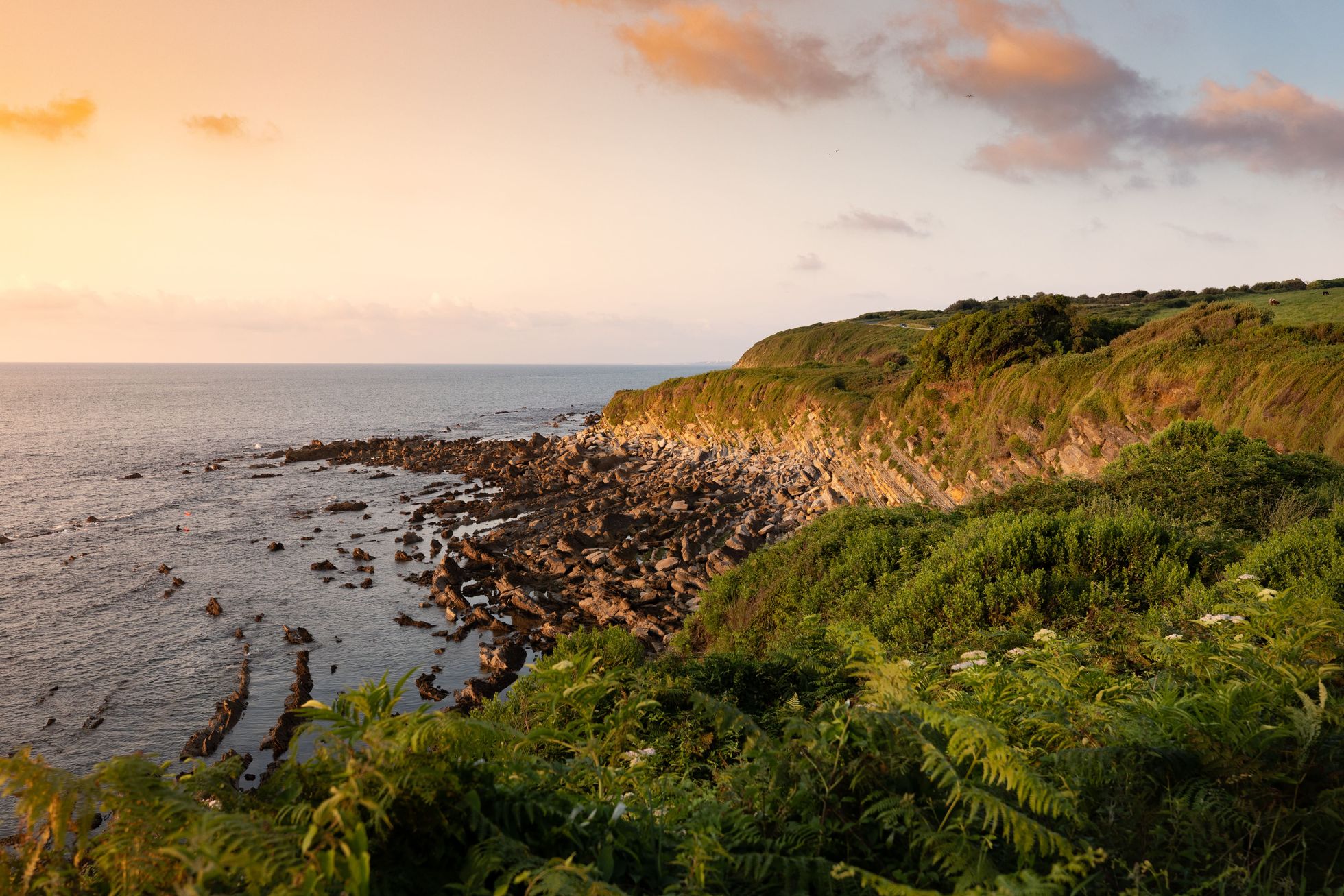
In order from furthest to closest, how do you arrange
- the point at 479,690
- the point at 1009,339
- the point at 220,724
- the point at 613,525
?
the point at 613,525, the point at 1009,339, the point at 479,690, the point at 220,724

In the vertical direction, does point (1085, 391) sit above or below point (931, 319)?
below

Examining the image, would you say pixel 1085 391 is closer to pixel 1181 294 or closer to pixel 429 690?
pixel 429 690

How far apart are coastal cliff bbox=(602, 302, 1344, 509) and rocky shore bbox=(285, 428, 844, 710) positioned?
2.80m

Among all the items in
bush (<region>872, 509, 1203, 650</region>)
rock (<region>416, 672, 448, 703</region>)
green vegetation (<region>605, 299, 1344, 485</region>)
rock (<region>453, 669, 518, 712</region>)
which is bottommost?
rock (<region>416, 672, 448, 703</region>)

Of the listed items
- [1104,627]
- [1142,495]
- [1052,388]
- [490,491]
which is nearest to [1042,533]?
[1104,627]

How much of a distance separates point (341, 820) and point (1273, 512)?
14512mm

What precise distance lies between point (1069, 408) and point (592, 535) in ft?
65.6

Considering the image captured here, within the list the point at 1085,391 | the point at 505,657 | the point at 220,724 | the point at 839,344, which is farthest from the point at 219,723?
the point at 839,344

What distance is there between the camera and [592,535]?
32.3 m

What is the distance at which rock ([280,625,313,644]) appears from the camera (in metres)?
23.1

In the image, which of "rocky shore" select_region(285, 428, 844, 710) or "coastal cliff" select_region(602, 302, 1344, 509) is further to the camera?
"rocky shore" select_region(285, 428, 844, 710)

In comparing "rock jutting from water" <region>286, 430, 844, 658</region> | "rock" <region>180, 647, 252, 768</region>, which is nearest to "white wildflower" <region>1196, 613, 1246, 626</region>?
"rock jutting from water" <region>286, 430, 844, 658</region>

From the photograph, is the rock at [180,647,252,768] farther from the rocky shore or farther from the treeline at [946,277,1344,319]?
the treeline at [946,277,1344,319]

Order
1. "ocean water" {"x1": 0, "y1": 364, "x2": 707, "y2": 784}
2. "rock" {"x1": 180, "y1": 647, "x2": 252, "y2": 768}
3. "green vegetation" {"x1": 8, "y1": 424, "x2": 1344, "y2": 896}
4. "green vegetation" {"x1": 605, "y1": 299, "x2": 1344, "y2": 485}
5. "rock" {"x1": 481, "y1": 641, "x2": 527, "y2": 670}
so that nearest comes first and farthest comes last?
"green vegetation" {"x1": 8, "y1": 424, "x2": 1344, "y2": 896} < "rock" {"x1": 180, "y1": 647, "x2": 252, "y2": 768} < "green vegetation" {"x1": 605, "y1": 299, "x2": 1344, "y2": 485} < "ocean water" {"x1": 0, "y1": 364, "x2": 707, "y2": 784} < "rock" {"x1": 481, "y1": 641, "x2": 527, "y2": 670}
